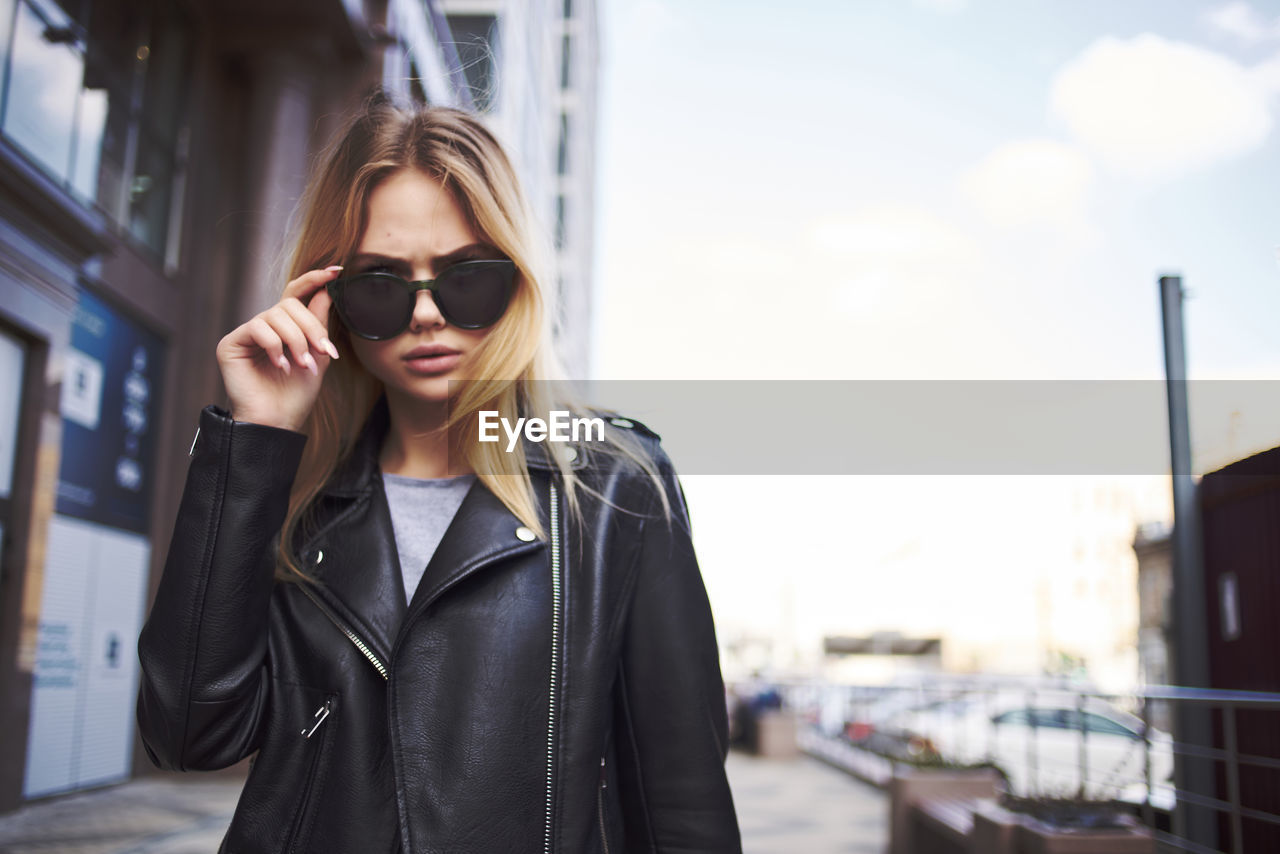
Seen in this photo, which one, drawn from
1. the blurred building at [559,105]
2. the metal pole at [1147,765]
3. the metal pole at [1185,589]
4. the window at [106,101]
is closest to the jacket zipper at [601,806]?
the metal pole at [1147,765]

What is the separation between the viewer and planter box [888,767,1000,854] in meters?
7.66

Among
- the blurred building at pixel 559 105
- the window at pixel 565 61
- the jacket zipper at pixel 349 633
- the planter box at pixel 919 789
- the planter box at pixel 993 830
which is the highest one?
the window at pixel 565 61

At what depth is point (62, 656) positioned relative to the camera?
10094 millimetres

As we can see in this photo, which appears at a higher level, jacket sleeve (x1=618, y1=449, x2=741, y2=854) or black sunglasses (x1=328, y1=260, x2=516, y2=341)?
black sunglasses (x1=328, y1=260, x2=516, y2=341)

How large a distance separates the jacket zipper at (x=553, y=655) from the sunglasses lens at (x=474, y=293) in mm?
287

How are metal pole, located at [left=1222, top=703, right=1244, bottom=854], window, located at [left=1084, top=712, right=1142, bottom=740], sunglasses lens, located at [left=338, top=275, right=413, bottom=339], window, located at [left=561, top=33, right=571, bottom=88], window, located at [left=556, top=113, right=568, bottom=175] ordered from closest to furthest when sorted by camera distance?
sunglasses lens, located at [left=338, top=275, right=413, bottom=339]
metal pole, located at [left=1222, top=703, right=1244, bottom=854]
window, located at [left=1084, top=712, right=1142, bottom=740]
window, located at [left=556, top=113, right=568, bottom=175]
window, located at [left=561, top=33, right=571, bottom=88]

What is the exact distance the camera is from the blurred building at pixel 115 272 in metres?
9.05

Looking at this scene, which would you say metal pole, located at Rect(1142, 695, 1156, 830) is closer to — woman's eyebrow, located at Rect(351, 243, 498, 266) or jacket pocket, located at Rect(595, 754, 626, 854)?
jacket pocket, located at Rect(595, 754, 626, 854)

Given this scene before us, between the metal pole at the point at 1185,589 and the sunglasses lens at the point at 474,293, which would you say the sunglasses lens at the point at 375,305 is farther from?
the metal pole at the point at 1185,589

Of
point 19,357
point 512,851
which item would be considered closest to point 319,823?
point 512,851

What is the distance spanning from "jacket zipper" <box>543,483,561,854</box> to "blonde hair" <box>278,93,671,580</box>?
0.03 meters

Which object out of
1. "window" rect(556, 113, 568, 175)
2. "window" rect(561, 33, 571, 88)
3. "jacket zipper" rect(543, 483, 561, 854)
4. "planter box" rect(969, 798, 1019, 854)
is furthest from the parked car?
"window" rect(561, 33, 571, 88)

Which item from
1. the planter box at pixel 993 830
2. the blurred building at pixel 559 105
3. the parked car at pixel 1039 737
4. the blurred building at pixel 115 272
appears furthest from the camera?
the blurred building at pixel 559 105

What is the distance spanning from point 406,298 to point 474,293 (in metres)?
0.10
